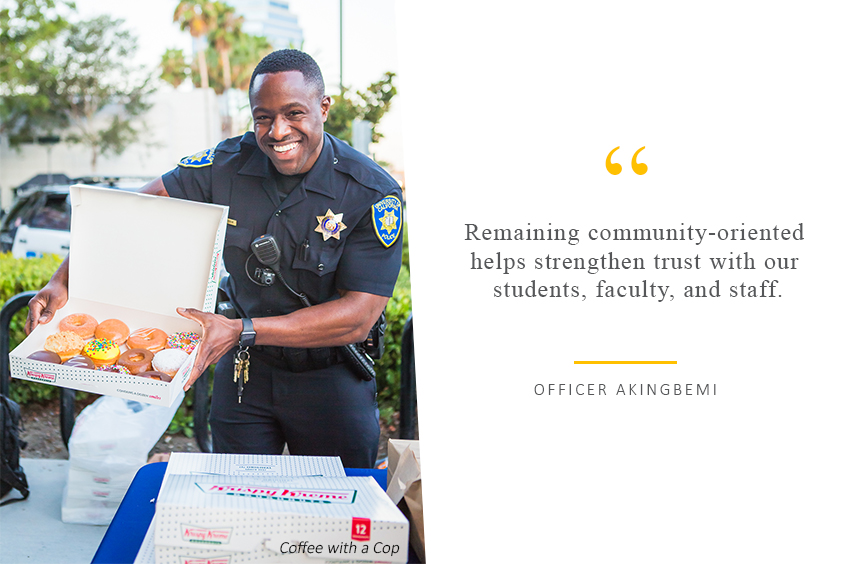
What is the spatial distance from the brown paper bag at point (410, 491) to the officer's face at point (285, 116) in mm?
971

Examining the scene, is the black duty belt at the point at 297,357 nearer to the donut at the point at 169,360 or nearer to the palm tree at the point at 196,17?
the donut at the point at 169,360

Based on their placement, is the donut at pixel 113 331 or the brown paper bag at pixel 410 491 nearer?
the brown paper bag at pixel 410 491

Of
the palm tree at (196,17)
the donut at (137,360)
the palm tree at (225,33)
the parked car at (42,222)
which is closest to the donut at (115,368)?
the donut at (137,360)

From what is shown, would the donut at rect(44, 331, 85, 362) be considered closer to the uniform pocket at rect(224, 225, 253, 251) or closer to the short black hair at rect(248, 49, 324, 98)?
the uniform pocket at rect(224, 225, 253, 251)

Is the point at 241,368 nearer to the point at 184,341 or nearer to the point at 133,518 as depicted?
the point at 184,341

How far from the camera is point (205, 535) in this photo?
49.6 inches

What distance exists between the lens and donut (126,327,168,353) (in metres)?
1.98

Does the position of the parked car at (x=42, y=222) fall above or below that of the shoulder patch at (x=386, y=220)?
above

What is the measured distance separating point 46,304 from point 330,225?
869 millimetres

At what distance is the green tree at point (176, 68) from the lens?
2903 centimetres

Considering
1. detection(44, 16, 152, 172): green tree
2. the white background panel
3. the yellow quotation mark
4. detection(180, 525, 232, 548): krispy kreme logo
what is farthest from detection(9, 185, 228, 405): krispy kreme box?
detection(44, 16, 152, 172): green tree

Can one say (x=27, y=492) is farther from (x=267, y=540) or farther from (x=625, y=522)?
(x=625, y=522)

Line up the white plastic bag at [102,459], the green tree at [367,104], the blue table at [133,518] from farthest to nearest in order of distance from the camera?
the green tree at [367,104] < the white plastic bag at [102,459] < the blue table at [133,518]

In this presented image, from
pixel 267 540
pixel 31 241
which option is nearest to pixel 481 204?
pixel 267 540
